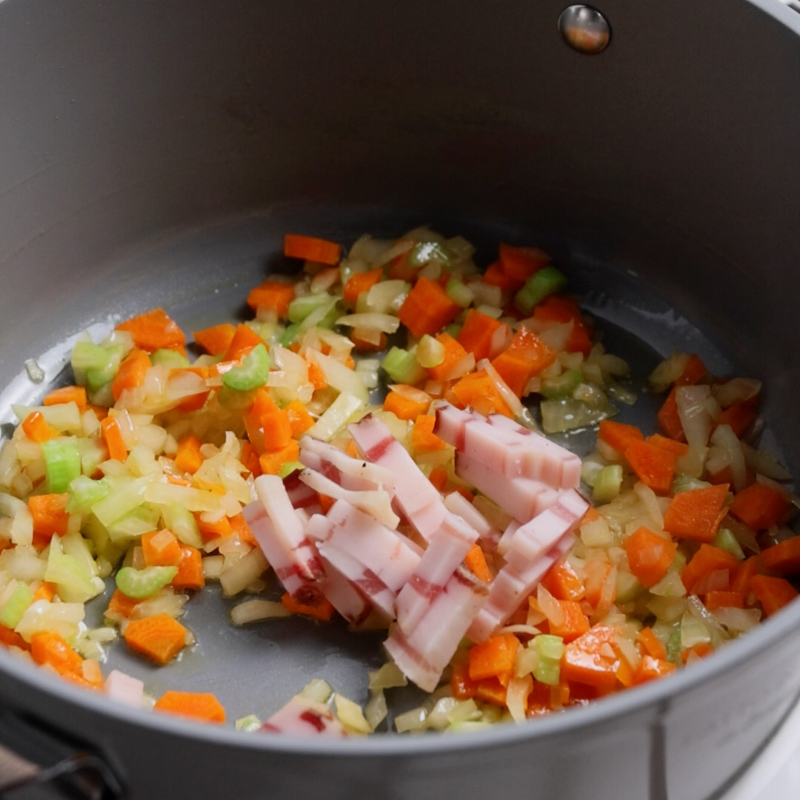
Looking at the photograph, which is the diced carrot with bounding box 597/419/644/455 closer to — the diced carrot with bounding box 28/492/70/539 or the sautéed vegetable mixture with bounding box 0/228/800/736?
the sautéed vegetable mixture with bounding box 0/228/800/736

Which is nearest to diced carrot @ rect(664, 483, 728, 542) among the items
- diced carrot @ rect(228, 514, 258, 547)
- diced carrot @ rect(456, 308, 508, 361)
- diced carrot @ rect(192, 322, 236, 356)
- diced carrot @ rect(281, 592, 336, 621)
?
diced carrot @ rect(456, 308, 508, 361)

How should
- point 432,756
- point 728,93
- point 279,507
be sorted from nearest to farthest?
1. point 432,756
2. point 279,507
3. point 728,93

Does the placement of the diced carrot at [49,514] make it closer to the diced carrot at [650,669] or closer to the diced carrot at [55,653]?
the diced carrot at [55,653]

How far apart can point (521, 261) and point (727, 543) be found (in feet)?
2.36

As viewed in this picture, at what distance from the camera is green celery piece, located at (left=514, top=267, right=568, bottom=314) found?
191cm

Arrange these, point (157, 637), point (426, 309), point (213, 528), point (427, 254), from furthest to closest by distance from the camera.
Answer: point (427, 254), point (426, 309), point (213, 528), point (157, 637)

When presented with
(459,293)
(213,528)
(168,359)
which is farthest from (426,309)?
(213,528)

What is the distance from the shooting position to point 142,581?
58.4 inches

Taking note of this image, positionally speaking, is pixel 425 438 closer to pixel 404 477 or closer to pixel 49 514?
pixel 404 477

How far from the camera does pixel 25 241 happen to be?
5.82ft

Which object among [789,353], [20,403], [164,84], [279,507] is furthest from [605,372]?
[20,403]

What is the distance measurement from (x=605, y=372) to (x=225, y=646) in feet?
2.84

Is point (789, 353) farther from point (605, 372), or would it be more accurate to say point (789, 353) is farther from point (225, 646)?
point (225, 646)

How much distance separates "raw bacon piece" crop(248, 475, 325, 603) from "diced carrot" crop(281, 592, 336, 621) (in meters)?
0.02
